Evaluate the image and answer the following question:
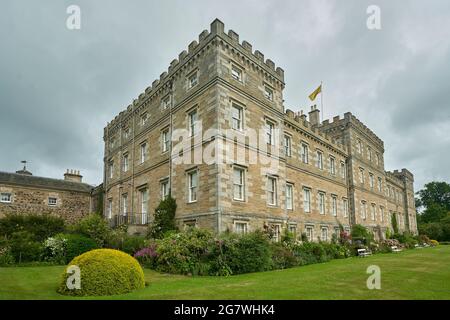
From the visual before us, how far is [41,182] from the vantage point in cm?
2961

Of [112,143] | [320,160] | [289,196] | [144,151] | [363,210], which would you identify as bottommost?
[363,210]

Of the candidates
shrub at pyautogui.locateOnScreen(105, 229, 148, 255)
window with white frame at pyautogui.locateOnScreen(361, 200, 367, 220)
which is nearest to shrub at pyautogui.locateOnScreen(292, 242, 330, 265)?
shrub at pyautogui.locateOnScreen(105, 229, 148, 255)

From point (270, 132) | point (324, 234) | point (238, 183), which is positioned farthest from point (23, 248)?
point (324, 234)

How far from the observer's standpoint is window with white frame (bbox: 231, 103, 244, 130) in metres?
18.2

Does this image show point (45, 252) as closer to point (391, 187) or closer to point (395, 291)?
point (395, 291)

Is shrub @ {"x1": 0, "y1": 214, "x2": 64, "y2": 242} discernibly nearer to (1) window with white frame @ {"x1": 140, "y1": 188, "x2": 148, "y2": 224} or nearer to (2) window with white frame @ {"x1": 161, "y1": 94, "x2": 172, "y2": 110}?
(1) window with white frame @ {"x1": 140, "y1": 188, "x2": 148, "y2": 224}

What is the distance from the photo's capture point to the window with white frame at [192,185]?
17.8m

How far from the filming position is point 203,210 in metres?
16.6

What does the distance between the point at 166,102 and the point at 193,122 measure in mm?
4381

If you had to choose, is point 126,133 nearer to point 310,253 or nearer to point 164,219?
point 164,219

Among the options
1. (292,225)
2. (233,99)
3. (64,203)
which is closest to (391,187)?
(292,225)

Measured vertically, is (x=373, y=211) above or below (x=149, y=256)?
above
